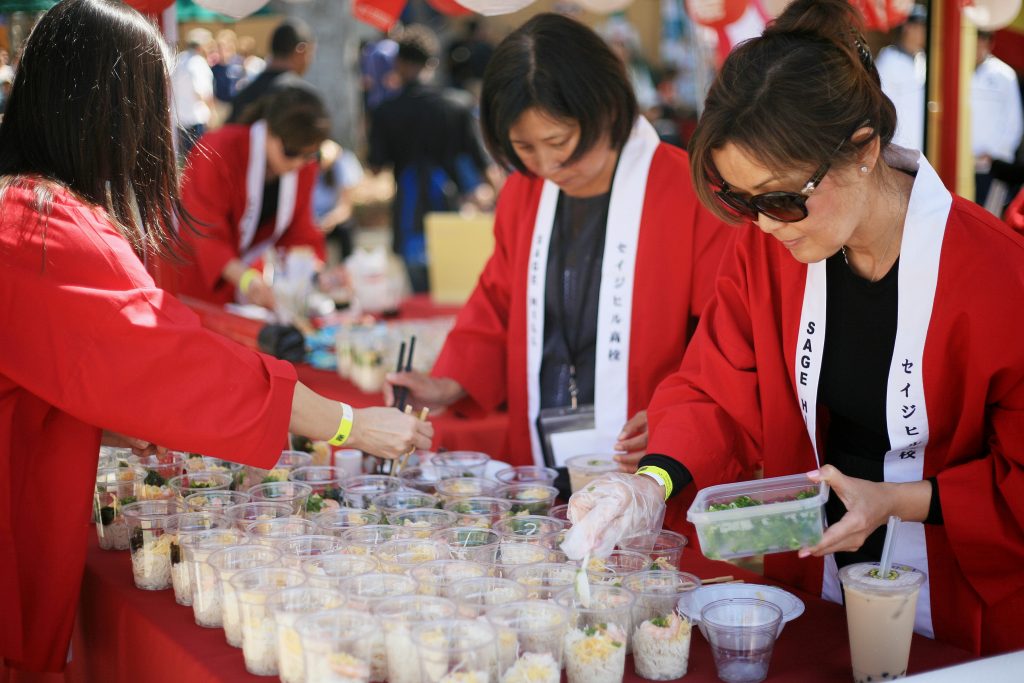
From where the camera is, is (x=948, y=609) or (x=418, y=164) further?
(x=418, y=164)

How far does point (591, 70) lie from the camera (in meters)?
2.72

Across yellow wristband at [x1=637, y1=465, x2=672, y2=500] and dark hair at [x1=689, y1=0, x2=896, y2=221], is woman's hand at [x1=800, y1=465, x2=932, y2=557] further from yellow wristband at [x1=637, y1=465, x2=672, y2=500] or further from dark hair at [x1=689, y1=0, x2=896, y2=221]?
dark hair at [x1=689, y1=0, x2=896, y2=221]

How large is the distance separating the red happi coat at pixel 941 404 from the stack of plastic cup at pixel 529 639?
558mm

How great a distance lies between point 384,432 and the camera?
222 centimetres

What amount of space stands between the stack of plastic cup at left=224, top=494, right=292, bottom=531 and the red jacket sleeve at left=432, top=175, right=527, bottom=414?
982 millimetres

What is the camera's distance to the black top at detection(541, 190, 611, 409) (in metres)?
2.97

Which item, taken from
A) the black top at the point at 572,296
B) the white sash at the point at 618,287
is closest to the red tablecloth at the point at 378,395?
the black top at the point at 572,296

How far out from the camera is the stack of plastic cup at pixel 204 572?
6.28ft

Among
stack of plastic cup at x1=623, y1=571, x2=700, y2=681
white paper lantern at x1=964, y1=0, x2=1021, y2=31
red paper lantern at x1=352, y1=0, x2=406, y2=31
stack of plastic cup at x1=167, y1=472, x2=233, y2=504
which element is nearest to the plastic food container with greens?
stack of plastic cup at x1=623, y1=571, x2=700, y2=681

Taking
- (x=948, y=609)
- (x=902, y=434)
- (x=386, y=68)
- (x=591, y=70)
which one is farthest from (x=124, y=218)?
(x=386, y=68)

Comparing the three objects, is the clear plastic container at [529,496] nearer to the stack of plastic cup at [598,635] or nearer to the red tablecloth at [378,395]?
the stack of plastic cup at [598,635]

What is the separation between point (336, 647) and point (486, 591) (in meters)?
0.28

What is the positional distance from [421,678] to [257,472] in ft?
3.35

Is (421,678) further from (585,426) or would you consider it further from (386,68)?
(386,68)
